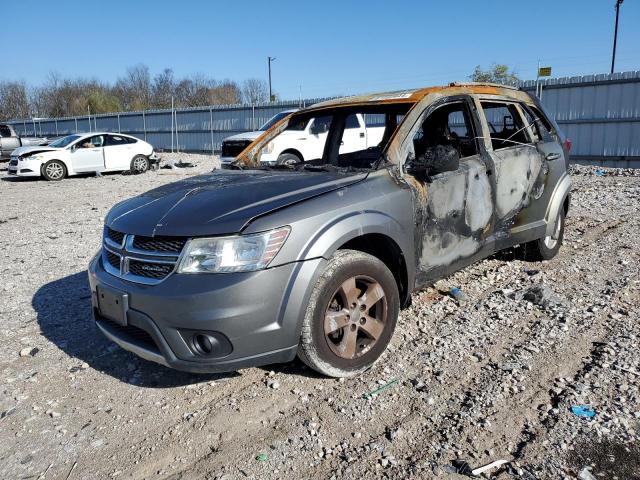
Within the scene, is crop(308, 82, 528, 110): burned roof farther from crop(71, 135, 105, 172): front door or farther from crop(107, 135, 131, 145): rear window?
crop(107, 135, 131, 145): rear window

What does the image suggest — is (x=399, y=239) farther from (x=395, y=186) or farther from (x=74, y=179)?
(x=74, y=179)

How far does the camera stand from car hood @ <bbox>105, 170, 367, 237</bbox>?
286 centimetres

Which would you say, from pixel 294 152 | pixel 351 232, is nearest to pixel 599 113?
pixel 294 152

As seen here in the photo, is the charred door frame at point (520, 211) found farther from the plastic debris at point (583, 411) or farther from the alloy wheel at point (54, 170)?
the alloy wheel at point (54, 170)

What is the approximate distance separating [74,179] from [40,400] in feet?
50.5

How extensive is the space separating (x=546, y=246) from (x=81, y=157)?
51.3 feet

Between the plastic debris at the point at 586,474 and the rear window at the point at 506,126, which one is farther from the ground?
the rear window at the point at 506,126

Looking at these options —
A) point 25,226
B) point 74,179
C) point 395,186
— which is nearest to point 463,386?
point 395,186

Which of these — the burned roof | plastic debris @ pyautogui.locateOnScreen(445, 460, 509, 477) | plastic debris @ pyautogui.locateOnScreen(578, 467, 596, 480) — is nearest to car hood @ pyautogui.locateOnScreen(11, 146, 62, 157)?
the burned roof

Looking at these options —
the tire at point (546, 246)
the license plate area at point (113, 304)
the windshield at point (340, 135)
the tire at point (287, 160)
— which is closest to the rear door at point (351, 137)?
the windshield at point (340, 135)

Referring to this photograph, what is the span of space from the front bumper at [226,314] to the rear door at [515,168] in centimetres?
222

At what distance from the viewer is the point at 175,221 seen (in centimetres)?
294

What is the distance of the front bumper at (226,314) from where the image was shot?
107 inches

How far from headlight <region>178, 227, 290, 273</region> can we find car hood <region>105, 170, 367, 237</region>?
60 mm
